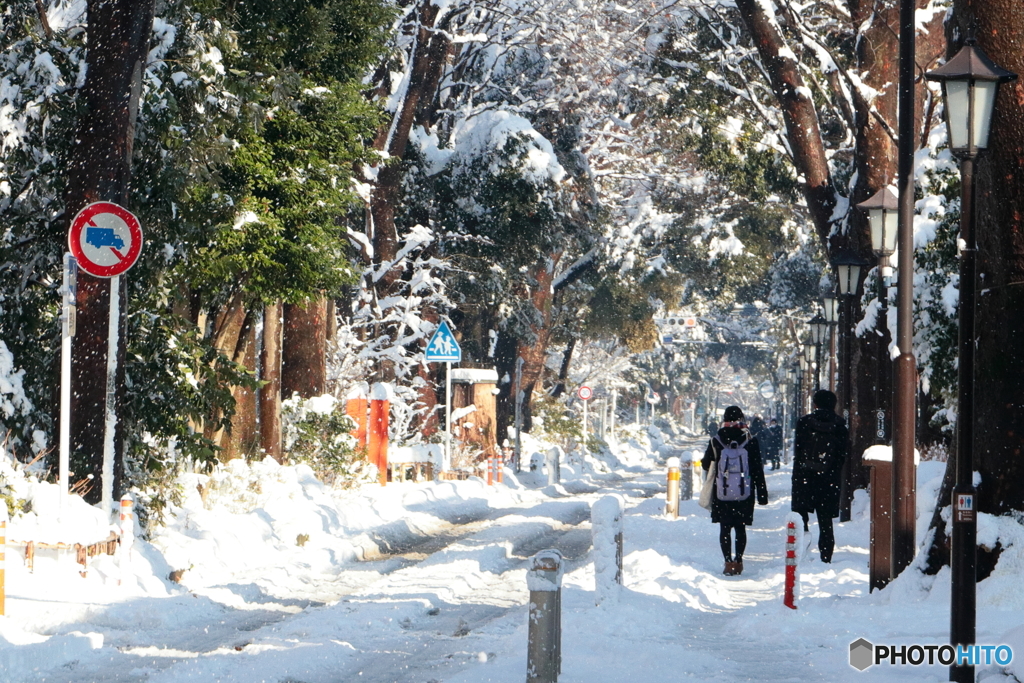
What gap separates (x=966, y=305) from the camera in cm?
816

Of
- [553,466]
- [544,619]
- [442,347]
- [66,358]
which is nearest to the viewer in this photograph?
[544,619]

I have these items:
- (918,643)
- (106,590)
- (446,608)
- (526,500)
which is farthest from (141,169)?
(526,500)

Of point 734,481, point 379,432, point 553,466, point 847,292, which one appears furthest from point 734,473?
point 553,466

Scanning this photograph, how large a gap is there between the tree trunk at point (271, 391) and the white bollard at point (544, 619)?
45.0 feet

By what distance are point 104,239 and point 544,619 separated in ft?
20.4

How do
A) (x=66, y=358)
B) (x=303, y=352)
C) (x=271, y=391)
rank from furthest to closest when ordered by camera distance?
1. (x=303, y=352)
2. (x=271, y=391)
3. (x=66, y=358)

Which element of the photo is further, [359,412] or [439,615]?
[359,412]

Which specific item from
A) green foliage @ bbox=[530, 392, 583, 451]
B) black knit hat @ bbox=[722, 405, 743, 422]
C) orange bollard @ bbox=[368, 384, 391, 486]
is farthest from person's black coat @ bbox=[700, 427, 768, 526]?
green foliage @ bbox=[530, 392, 583, 451]

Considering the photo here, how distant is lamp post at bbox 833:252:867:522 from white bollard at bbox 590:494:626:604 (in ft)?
28.1

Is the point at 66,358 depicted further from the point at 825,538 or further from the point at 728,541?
the point at 825,538

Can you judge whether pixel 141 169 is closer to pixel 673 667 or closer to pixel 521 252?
pixel 673 667

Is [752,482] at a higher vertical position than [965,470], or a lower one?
lower

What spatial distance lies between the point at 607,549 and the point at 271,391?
11186 mm

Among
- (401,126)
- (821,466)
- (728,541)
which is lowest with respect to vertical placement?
(728,541)
